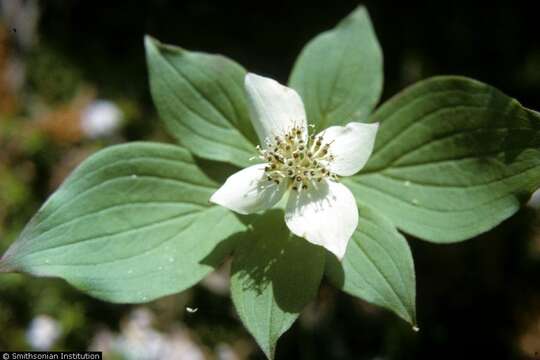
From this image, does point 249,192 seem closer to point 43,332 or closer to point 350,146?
point 350,146

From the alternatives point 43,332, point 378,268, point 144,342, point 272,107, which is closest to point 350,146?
point 272,107

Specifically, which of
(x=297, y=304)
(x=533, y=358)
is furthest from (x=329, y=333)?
(x=297, y=304)

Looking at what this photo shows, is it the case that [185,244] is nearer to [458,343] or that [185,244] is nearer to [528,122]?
[528,122]

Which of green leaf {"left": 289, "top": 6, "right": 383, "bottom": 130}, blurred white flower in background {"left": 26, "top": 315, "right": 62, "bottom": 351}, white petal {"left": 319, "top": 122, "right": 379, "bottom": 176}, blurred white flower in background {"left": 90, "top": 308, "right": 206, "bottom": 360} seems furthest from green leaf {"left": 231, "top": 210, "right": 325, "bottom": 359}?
blurred white flower in background {"left": 26, "top": 315, "right": 62, "bottom": 351}

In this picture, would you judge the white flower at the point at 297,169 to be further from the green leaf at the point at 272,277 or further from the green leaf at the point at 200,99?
the green leaf at the point at 200,99

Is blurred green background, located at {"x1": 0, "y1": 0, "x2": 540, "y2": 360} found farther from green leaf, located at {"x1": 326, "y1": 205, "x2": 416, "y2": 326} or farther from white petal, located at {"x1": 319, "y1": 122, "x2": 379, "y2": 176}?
white petal, located at {"x1": 319, "y1": 122, "x2": 379, "y2": 176}

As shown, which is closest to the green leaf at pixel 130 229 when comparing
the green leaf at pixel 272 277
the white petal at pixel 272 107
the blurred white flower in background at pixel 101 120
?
the green leaf at pixel 272 277
